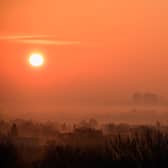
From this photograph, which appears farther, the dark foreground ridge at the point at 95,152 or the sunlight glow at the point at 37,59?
the sunlight glow at the point at 37,59

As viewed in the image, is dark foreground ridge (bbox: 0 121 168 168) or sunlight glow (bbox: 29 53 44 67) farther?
sunlight glow (bbox: 29 53 44 67)

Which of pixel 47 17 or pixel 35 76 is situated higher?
pixel 47 17

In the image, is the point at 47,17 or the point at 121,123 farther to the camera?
the point at 47,17

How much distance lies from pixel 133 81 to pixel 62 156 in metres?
0.38

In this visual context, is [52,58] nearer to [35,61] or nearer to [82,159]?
[35,61]

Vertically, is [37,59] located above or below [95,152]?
above

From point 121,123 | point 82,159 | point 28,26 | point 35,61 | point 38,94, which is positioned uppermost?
point 28,26

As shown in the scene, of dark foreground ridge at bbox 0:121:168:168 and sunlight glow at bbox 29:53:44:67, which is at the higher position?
sunlight glow at bbox 29:53:44:67

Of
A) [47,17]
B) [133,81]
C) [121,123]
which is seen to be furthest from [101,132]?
[47,17]

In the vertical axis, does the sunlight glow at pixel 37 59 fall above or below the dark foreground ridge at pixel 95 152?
above

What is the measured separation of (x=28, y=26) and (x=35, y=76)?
0.20 m

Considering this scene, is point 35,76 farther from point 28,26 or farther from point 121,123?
point 121,123

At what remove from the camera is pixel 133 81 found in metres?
1.44

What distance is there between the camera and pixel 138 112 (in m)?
1.42
